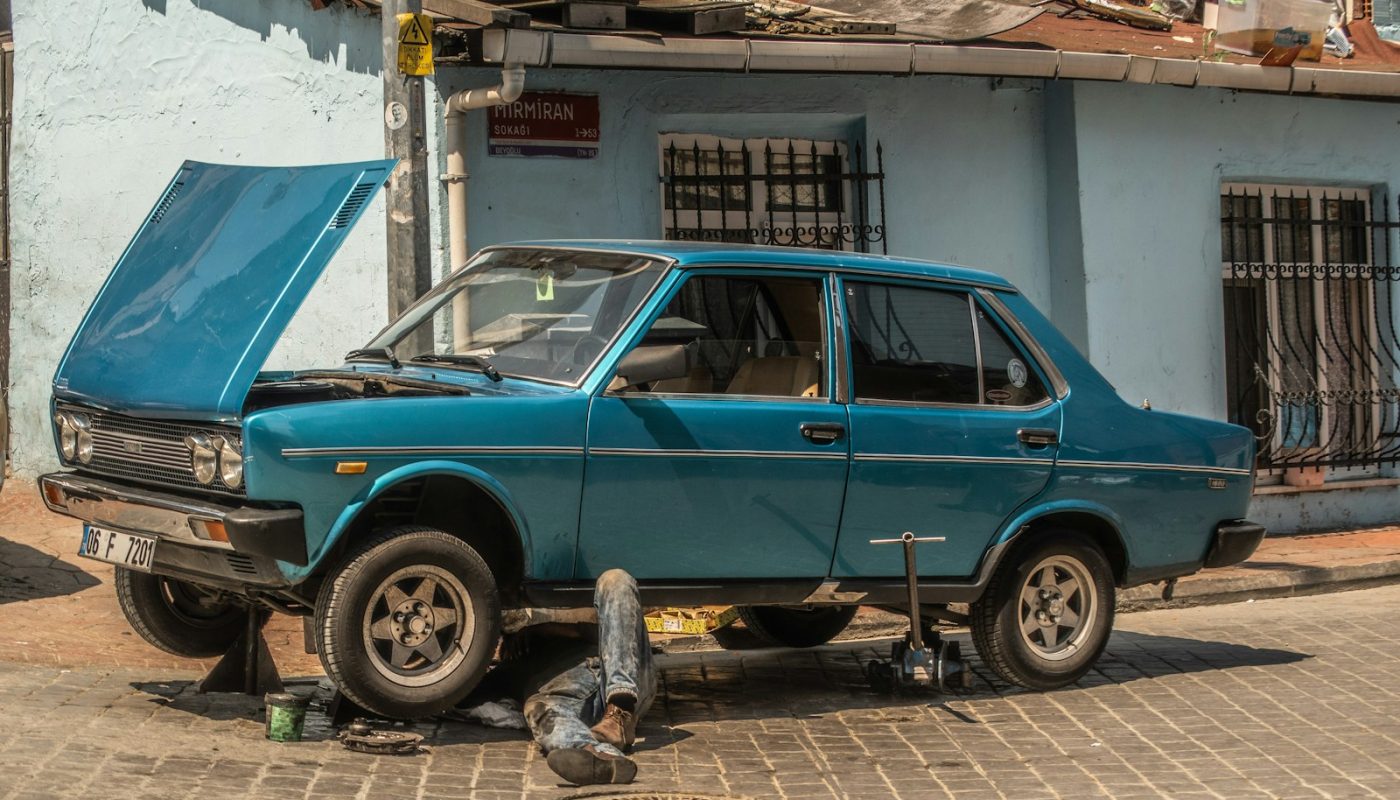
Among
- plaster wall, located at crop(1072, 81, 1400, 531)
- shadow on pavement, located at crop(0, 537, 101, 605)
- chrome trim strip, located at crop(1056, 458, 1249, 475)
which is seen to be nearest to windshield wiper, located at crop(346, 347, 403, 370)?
chrome trim strip, located at crop(1056, 458, 1249, 475)

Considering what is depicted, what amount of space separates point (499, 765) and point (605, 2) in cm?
601

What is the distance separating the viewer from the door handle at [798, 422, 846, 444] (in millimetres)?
7035

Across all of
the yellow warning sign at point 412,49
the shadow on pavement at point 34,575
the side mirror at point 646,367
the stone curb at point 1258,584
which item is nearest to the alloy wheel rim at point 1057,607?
the side mirror at point 646,367

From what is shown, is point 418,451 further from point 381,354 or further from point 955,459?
point 955,459

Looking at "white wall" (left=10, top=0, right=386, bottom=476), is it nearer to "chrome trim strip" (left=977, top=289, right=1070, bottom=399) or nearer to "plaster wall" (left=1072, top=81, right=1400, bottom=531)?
"chrome trim strip" (left=977, top=289, right=1070, bottom=399)

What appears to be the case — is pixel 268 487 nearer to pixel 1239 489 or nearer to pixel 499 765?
pixel 499 765

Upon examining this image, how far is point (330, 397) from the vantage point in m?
6.45

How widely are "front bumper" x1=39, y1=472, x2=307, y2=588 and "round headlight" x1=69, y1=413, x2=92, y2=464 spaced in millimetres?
153

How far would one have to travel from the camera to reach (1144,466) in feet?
26.0

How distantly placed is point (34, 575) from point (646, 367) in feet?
15.1

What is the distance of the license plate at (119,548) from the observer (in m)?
6.23

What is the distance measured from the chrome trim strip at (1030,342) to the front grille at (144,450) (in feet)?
11.1

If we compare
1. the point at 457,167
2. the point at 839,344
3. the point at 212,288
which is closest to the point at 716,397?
the point at 839,344

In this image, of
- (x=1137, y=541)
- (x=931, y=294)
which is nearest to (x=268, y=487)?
(x=931, y=294)
